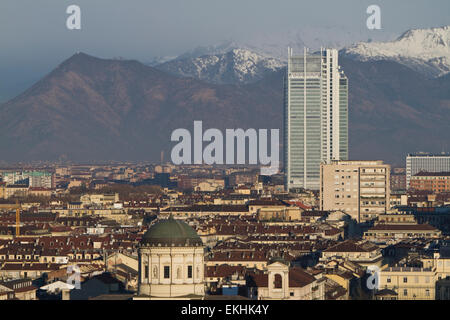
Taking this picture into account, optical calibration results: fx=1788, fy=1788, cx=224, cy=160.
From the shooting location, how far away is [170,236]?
185ft

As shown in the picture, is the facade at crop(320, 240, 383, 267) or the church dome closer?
the church dome

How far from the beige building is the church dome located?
99.5 metres

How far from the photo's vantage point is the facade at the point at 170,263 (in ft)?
184

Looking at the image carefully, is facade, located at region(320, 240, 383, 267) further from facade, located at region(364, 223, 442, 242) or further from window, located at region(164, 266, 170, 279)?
window, located at region(164, 266, 170, 279)

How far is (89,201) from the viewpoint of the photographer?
643 feet

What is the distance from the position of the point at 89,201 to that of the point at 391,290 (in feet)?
406

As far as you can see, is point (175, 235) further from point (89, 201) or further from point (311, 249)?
point (89, 201)

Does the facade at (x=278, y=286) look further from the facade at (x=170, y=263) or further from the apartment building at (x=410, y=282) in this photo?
the apartment building at (x=410, y=282)

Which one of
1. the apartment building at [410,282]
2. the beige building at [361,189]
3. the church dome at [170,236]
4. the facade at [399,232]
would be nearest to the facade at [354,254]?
the apartment building at [410,282]

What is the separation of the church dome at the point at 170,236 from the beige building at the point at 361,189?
9953cm

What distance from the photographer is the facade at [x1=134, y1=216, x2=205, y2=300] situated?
184ft

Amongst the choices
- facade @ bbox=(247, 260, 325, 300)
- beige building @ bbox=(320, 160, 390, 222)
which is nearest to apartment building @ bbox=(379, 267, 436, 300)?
facade @ bbox=(247, 260, 325, 300)

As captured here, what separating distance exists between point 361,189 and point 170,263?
103 m

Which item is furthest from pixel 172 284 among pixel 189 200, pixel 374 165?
pixel 189 200
